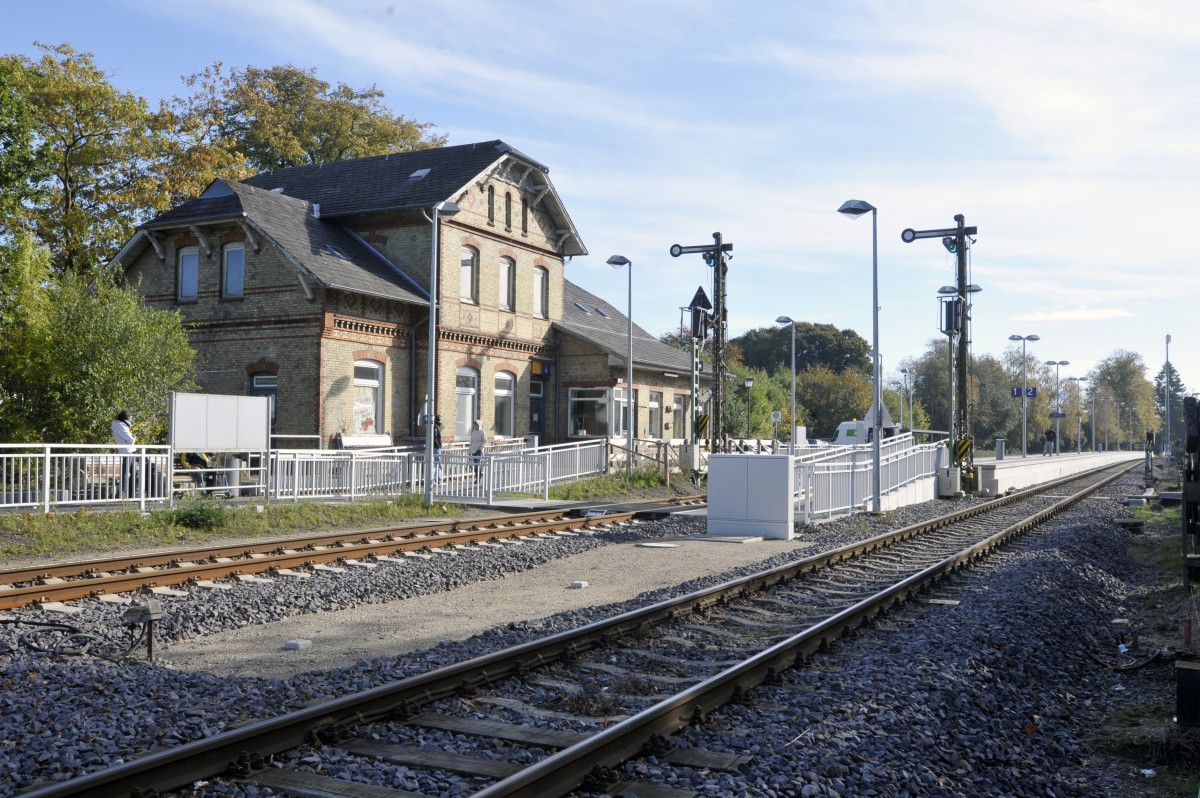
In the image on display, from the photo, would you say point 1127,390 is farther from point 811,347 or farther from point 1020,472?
point 1020,472

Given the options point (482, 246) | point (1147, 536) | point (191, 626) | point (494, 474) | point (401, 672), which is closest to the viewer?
point (401, 672)

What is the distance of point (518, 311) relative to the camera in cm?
3416

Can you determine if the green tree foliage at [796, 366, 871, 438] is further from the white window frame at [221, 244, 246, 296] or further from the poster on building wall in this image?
the poster on building wall

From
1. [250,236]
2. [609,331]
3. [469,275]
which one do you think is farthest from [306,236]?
[609,331]

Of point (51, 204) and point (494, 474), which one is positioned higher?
point (51, 204)

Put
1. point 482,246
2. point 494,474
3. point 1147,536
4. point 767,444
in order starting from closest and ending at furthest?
point 1147,536
point 494,474
point 482,246
point 767,444

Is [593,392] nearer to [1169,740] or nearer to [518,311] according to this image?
[518,311]

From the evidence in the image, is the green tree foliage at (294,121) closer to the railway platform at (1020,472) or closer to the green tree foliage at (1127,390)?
the railway platform at (1020,472)

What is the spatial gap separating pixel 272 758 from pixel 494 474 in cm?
1847

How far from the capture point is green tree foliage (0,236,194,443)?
2292cm

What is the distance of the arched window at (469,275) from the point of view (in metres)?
31.8

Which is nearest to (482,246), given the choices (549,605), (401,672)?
(549,605)

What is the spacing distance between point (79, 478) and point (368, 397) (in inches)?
475

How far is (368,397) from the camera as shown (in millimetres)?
28953
